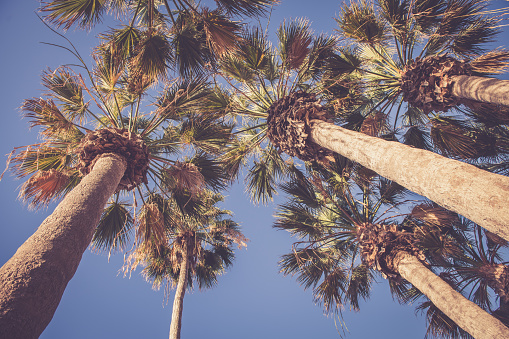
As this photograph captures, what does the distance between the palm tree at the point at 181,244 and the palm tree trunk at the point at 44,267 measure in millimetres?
2163

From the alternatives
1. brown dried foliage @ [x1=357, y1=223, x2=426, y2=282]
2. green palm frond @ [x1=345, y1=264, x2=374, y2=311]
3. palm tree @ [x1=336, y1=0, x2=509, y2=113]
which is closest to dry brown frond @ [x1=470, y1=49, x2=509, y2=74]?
palm tree @ [x1=336, y1=0, x2=509, y2=113]

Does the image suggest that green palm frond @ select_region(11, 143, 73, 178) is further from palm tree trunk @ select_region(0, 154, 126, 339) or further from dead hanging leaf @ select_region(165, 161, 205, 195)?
palm tree trunk @ select_region(0, 154, 126, 339)

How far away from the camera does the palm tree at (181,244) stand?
5.27 meters

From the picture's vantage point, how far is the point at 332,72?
6.57 metres

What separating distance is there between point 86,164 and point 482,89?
21.3ft

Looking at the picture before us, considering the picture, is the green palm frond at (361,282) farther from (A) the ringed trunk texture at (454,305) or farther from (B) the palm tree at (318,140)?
(B) the palm tree at (318,140)

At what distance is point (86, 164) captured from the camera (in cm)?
421

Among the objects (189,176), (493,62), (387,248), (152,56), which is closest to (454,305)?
(387,248)

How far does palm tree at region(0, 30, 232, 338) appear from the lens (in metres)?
1.65

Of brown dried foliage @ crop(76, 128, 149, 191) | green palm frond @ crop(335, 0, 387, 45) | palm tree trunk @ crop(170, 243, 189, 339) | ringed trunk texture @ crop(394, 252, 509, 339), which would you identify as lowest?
ringed trunk texture @ crop(394, 252, 509, 339)

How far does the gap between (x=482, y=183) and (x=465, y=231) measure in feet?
23.5

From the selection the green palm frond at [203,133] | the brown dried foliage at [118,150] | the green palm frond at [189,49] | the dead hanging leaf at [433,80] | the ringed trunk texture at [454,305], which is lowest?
the ringed trunk texture at [454,305]

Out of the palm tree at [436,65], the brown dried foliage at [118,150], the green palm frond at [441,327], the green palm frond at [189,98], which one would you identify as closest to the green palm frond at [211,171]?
the green palm frond at [189,98]

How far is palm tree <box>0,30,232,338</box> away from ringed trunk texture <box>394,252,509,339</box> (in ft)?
14.8
